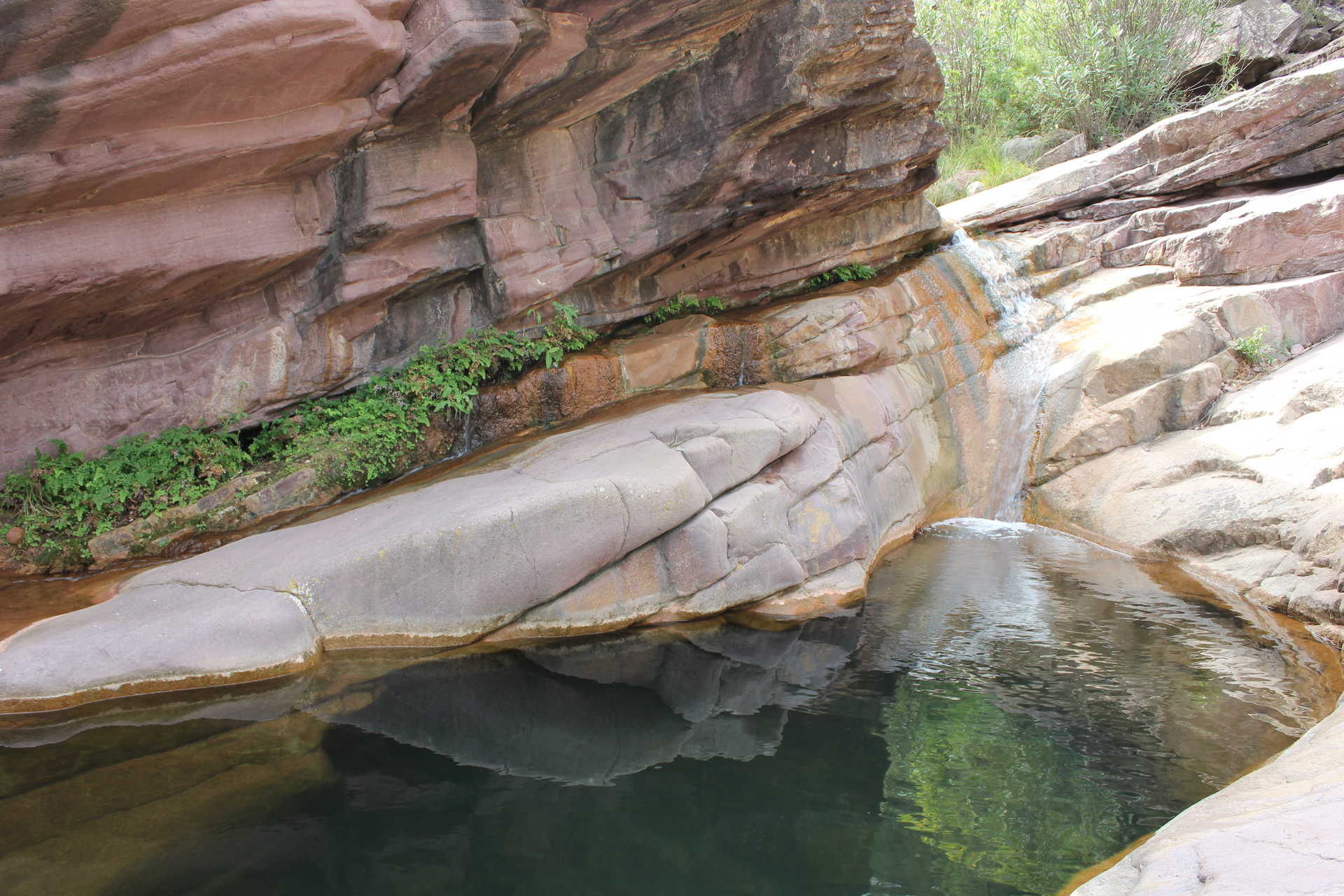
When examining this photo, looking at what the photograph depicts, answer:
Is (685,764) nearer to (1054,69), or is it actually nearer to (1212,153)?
(1212,153)

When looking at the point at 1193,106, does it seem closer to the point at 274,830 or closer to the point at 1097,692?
the point at 1097,692

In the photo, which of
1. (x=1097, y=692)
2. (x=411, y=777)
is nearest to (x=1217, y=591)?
(x=1097, y=692)

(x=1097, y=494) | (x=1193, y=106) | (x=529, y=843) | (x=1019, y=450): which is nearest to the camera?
(x=529, y=843)

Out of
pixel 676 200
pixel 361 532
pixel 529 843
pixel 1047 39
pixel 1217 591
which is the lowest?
pixel 1217 591

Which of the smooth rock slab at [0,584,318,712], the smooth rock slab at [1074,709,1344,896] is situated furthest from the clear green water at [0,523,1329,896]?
the smooth rock slab at [1074,709,1344,896]

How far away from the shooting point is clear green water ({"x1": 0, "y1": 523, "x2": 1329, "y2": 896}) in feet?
14.1

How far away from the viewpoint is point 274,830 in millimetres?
4586

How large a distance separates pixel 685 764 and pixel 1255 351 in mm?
8749

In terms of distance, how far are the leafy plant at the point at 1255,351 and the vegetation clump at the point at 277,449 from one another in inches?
299

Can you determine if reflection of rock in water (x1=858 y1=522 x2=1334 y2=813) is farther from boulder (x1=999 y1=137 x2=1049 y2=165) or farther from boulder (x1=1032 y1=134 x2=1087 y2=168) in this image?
boulder (x1=999 y1=137 x2=1049 y2=165)

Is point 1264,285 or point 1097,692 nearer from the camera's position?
point 1097,692

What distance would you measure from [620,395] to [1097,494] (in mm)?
5419

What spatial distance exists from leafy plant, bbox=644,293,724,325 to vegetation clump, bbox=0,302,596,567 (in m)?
1.09

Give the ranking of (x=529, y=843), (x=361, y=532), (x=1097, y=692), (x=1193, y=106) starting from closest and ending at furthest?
1. (x=529, y=843)
2. (x=1097, y=692)
3. (x=361, y=532)
4. (x=1193, y=106)
